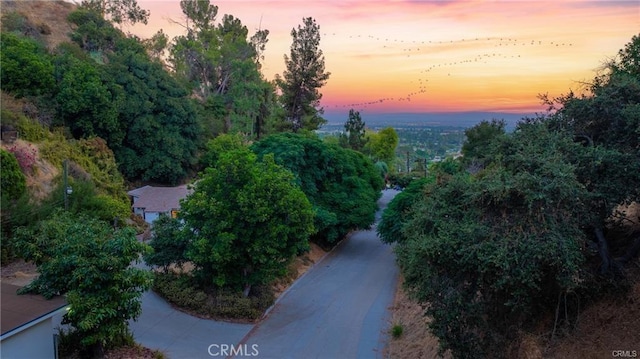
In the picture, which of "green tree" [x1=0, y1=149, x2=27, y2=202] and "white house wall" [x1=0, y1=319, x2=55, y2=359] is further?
"green tree" [x1=0, y1=149, x2=27, y2=202]

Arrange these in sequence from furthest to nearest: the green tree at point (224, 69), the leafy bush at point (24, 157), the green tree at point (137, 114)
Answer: the green tree at point (224, 69)
the green tree at point (137, 114)
the leafy bush at point (24, 157)

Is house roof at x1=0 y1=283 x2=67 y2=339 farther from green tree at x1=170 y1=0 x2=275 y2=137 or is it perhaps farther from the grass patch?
green tree at x1=170 y1=0 x2=275 y2=137

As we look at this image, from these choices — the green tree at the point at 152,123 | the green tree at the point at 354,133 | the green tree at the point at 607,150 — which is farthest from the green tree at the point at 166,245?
the green tree at the point at 354,133

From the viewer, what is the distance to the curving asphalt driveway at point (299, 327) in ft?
35.7

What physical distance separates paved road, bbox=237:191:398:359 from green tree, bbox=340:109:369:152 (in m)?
19.3

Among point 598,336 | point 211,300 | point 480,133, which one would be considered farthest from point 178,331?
point 480,133

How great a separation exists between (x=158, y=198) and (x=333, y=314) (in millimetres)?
13623

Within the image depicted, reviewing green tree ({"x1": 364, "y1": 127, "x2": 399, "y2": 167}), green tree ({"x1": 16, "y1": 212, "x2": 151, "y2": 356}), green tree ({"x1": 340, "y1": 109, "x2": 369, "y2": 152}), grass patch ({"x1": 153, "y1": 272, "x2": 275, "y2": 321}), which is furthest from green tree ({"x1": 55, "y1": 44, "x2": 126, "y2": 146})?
green tree ({"x1": 364, "y1": 127, "x2": 399, "y2": 167})

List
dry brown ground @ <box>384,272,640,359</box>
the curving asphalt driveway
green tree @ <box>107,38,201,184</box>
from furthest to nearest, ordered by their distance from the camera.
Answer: green tree @ <box>107,38,201,184</box>, the curving asphalt driveway, dry brown ground @ <box>384,272,640,359</box>

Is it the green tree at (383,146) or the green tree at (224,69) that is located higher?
the green tree at (224,69)

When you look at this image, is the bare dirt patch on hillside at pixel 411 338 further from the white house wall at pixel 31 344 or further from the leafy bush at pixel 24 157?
the leafy bush at pixel 24 157

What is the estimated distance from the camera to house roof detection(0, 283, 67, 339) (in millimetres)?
7742

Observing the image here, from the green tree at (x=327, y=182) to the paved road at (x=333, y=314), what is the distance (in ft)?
5.97

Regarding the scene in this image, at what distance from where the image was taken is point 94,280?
8578 millimetres
